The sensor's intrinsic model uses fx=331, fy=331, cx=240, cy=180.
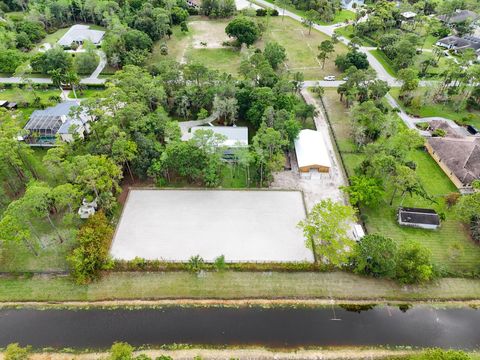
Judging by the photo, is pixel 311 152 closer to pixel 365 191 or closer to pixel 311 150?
pixel 311 150

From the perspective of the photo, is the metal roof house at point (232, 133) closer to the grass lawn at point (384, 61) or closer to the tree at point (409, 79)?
the tree at point (409, 79)

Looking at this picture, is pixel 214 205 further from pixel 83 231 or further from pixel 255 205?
pixel 83 231

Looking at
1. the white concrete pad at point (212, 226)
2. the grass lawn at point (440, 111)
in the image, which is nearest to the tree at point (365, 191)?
the white concrete pad at point (212, 226)

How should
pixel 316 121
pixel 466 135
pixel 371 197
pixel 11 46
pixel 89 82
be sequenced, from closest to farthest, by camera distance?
pixel 371 197 < pixel 466 135 < pixel 316 121 < pixel 89 82 < pixel 11 46

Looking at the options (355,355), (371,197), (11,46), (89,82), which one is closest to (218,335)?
(355,355)

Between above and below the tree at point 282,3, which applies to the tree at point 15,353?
below

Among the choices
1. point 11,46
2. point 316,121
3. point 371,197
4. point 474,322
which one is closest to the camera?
point 474,322
